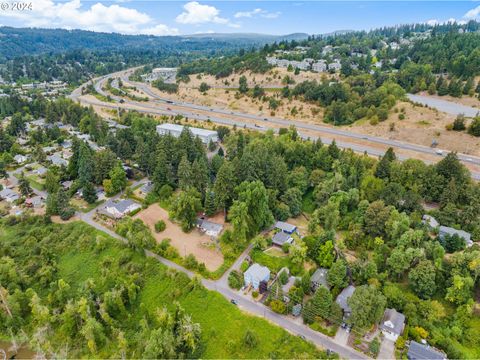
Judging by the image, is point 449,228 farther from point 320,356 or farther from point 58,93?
point 58,93

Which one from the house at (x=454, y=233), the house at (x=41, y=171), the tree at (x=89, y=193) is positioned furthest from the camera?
the house at (x=41, y=171)

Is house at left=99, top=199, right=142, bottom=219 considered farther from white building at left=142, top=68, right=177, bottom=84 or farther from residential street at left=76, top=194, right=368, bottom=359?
white building at left=142, top=68, right=177, bottom=84

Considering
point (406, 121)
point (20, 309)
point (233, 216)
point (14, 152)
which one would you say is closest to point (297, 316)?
point (233, 216)

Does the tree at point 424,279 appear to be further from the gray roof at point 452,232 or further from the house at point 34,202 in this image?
the house at point 34,202

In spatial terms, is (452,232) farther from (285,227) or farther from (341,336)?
(341,336)

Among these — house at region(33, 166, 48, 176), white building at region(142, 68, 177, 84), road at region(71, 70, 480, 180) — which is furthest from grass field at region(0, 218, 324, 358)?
white building at region(142, 68, 177, 84)

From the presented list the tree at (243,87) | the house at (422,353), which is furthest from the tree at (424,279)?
the tree at (243,87)
